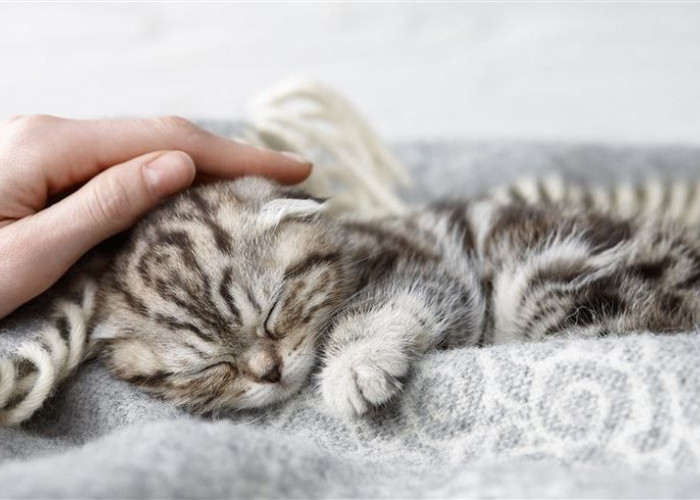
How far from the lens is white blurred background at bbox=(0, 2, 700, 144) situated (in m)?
2.30

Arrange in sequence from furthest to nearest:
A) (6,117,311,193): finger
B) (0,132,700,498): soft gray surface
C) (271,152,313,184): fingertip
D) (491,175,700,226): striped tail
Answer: (491,175,700,226): striped tail
(271,152,313,184): fingertip
(6,117,311,193): finger
(0,132,700,498): soft gray surface

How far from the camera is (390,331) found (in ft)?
3.70

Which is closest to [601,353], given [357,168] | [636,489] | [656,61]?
[636,489]

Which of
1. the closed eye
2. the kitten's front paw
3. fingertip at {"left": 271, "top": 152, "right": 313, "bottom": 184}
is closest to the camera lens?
the kitten's front paw

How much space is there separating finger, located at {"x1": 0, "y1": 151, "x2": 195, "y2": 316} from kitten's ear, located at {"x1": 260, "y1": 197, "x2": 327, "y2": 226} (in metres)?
0.17

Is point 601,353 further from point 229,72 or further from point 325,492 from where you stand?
point 229,72

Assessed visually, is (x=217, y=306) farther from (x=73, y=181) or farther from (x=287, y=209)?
(x=73, y=181)

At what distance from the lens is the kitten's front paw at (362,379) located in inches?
41.1

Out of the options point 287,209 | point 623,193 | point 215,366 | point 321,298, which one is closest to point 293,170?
point 287,209

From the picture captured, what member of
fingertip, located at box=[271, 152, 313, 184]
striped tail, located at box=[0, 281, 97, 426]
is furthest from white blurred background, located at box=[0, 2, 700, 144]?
striped tail, located at box=[0, 281, 97, 426]

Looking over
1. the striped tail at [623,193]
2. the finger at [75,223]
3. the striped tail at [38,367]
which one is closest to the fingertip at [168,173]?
the finger at [75,223]

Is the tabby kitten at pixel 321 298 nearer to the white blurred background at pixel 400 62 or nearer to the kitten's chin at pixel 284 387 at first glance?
the kitten's chin at pixel 284 387

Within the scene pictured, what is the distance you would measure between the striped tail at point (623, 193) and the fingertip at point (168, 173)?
932mm

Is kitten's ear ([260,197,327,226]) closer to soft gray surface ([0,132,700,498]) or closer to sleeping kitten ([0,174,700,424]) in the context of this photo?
sleeping kitten ([0,174,700,424])
